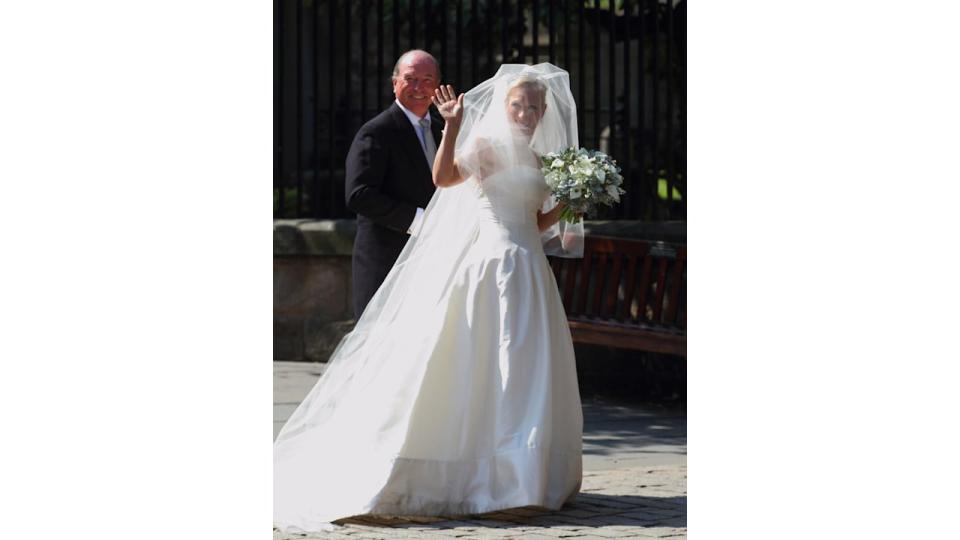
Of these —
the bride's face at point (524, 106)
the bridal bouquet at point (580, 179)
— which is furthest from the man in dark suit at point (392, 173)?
the bridal bouquet at point (580, 179)

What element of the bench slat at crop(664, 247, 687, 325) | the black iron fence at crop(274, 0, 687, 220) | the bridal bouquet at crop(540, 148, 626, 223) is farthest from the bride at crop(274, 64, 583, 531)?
the black iron fence at crop(274, 0, 687, 220)

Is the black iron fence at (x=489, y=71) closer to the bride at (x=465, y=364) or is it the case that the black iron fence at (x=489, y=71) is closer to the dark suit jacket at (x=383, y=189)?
the dark suit jacket at (x=383, y=189)

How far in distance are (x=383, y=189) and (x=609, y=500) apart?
1.58m

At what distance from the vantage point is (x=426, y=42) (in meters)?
9.64

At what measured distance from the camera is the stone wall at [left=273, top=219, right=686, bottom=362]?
31.9ft

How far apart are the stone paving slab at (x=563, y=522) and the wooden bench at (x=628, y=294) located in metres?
2.56

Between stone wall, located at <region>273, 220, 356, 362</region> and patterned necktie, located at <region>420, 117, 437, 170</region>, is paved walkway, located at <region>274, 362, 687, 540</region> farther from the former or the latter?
patterned necktie, located at <region>420, 117, 437, 170</region>

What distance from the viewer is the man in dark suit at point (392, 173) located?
6.16m

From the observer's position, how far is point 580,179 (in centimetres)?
548

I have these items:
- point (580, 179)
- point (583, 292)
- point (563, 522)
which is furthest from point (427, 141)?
point (583, 292)

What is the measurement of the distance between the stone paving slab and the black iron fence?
3.89 m

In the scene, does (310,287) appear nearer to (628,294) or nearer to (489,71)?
(489,71)
